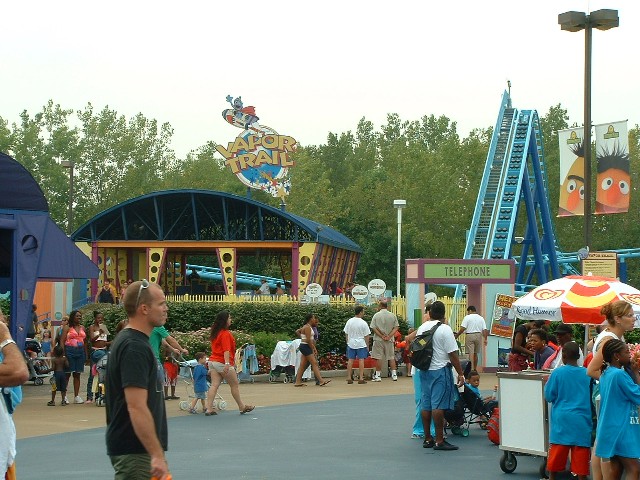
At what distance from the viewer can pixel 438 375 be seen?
14938 mm

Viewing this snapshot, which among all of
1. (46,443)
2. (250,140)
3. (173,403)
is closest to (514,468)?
(46,443)

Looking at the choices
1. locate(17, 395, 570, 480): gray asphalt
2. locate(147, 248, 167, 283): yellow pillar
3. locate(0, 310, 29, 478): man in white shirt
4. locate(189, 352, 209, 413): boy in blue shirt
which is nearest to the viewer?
locate(0, 310, 29, 478): man in white shirt

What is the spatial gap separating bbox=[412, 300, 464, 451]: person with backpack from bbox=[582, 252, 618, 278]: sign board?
6146 millimetres

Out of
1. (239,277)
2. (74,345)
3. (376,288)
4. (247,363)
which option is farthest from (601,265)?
(239,277)

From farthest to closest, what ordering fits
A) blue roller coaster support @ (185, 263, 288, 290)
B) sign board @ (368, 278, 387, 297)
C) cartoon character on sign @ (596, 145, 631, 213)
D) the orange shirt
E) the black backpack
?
1. blue roller coaster support @ (185, 263, 288, 290)
2. sign board @ (368, 278, 387, 297)
3. cartoon character on sign @ (596, 145, 631, 213)
4. the orange shirt
5. the black backpack

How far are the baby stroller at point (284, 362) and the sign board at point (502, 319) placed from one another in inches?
214

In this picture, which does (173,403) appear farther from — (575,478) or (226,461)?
(575,478)

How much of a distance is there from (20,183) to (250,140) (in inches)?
1052

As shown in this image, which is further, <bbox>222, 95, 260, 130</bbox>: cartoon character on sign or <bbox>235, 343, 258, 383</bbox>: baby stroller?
<bbox>222, 95, 260, 130</bbox>: cartoon character on sign

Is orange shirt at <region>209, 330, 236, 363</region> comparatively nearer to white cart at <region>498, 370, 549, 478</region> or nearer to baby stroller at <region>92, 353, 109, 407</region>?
baby stroller at <region>92, 353, 109, 407</region>

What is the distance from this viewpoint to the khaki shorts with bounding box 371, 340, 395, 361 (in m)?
27.9

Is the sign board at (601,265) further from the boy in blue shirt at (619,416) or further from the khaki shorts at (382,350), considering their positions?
the boy in blue shirt at (619,416)

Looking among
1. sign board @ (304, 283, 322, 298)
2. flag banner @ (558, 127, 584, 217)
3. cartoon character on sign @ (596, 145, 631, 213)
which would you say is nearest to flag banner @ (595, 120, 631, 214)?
cartoon character on sign @ (596, 145, 631, 213)

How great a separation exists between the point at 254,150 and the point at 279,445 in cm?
3438
